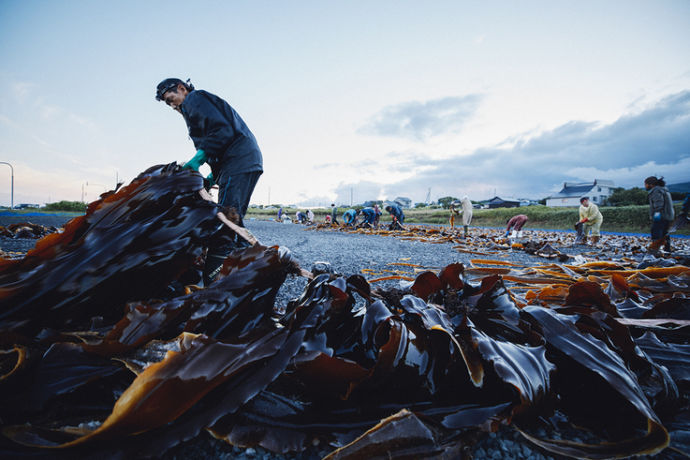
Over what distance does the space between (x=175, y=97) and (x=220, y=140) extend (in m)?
0.55

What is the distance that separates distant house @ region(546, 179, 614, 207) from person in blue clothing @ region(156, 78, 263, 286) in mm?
59213

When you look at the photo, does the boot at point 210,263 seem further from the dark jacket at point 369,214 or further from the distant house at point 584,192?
the distant house at point 584,192

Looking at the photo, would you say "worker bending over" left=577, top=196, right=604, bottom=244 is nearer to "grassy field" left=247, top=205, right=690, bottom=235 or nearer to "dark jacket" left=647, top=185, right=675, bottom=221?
"dark jacket" left=647, top=185, right=675, bottom=221

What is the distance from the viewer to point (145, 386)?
595mm

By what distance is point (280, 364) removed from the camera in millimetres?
729

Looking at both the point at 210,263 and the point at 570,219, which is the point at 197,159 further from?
the point at 570,219

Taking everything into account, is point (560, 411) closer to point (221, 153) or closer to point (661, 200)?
point (221, 153)

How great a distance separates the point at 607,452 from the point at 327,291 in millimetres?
753

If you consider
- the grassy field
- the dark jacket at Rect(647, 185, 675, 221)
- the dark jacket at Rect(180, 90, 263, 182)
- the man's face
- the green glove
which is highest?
the man's face

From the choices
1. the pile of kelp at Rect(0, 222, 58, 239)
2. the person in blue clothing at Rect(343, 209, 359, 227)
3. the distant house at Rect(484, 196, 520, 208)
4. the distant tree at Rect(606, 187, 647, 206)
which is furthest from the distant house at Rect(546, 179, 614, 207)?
the pile of kelp at Rect(0, 222, 58, 239)

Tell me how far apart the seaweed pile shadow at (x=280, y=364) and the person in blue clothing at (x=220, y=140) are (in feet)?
3.99

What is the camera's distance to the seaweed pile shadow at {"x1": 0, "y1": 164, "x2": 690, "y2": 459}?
24.1 inches

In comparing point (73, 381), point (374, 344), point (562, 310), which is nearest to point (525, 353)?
point (374, 344)

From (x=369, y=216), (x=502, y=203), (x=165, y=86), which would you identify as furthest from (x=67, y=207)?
(x=502, y=203)
